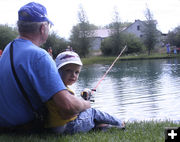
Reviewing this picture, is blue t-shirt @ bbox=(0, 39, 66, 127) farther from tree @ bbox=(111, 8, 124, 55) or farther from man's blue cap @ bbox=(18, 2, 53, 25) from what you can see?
tree @ bbox=(111, 8, 124, 55)

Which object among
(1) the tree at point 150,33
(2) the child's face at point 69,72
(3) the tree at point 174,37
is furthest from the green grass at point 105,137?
(1) the tree at point 150,33

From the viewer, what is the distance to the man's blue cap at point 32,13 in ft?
8.79

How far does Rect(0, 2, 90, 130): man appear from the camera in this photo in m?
2.49

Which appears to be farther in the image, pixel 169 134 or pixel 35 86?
pixel 35 86

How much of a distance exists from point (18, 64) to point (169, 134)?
1.48m

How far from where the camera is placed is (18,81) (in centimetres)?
263

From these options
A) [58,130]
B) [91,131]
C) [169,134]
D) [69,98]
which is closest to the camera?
[169,134]

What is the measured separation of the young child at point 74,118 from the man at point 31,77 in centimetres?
35

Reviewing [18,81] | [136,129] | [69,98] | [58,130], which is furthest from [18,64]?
[136,129]

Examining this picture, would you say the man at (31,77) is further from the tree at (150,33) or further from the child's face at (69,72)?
the tree at (150,33)

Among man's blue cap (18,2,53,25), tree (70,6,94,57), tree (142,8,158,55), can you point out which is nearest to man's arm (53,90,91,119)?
man's blue cap (18,2,53,25)

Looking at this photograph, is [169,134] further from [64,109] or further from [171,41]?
[171,41]

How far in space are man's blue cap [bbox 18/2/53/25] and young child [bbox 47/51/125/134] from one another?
0.73 meters

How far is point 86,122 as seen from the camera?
327 centimetres
